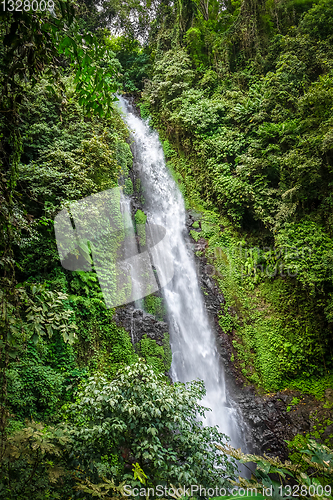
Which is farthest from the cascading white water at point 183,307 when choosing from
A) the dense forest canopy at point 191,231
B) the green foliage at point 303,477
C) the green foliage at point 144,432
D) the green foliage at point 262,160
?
the green foliage at point 303,477

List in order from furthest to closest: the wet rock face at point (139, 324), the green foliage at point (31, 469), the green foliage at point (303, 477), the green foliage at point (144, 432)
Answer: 1. the wet rock face at point (139, 324)
2. the green foliage at point (144, 432)
3. the green foliage at point (31, 469)
4. the green foliage at point (303, 477)

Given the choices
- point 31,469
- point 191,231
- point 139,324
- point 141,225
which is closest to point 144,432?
point 31,469

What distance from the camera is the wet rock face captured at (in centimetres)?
655

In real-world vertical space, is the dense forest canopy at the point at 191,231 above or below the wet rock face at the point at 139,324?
above

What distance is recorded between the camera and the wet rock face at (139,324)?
655 cm

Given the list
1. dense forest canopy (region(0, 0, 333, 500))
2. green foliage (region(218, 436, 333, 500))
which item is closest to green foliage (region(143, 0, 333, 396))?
dense forest canopy (region(0, 0, 333, 500))

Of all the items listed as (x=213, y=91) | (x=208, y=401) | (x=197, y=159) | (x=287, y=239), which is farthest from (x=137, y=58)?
(x=208, y=401)

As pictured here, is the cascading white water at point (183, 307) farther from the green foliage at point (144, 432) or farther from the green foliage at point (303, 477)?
the green foliage at point (303, 477)

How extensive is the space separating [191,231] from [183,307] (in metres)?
2.91

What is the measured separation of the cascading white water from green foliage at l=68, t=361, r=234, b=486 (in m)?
3.93

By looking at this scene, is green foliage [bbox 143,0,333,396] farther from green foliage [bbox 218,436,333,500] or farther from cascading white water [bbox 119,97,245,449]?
green foliage [bbox 218,436,333,500]

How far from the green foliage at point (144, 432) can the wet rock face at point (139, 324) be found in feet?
11.3

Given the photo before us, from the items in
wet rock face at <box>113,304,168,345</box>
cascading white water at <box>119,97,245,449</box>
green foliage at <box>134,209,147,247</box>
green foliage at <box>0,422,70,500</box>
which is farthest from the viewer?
green foliage at <box>134,209,147,247</box>

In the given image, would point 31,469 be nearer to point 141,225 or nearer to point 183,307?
point 183,307
